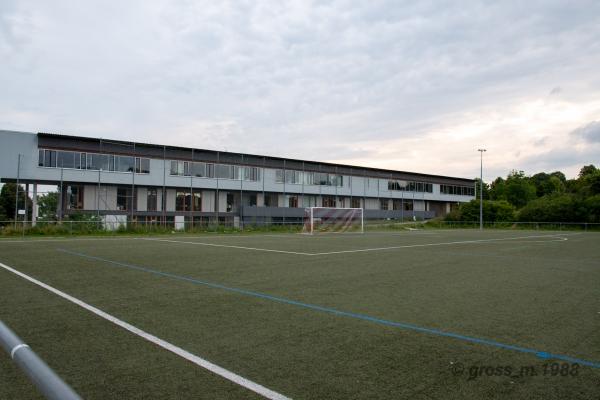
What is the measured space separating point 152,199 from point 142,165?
13.7 ft

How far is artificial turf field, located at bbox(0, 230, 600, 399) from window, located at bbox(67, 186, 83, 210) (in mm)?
34768

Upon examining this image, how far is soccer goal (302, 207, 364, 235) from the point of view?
140ft

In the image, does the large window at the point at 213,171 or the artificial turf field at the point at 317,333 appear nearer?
the artificial turf field at the point at 317,333

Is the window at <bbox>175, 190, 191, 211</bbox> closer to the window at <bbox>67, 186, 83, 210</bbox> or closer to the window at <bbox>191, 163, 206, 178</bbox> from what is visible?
the window at <bbox>191, 163, 206, 178</bbox>

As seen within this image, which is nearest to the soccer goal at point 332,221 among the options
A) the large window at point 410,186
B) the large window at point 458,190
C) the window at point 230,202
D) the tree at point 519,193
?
→ the window at point 230,202

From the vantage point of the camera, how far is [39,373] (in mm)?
1986

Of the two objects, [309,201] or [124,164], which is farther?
[309,201]

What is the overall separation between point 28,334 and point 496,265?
12868 mm

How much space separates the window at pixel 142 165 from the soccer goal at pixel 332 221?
1749cm

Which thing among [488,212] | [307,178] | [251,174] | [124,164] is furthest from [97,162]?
[488,212]

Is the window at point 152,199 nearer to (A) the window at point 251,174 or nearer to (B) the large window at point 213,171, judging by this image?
(B) the large window at point 213,171

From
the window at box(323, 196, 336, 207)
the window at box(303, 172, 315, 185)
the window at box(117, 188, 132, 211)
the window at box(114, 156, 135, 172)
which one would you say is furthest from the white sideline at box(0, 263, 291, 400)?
the window at box(323, 196, 336, 207)

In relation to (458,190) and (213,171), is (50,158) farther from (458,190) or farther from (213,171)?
(458,190)

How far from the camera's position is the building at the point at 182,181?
132 ft
